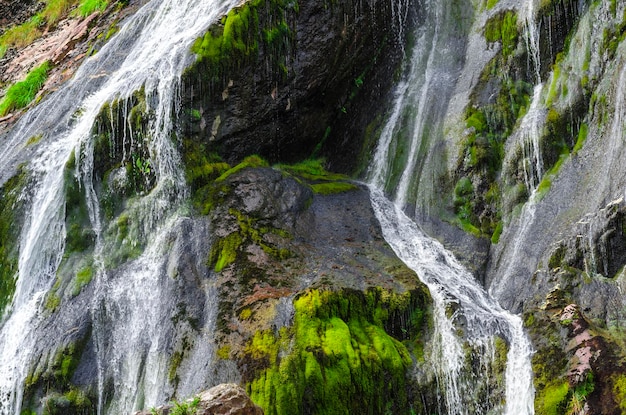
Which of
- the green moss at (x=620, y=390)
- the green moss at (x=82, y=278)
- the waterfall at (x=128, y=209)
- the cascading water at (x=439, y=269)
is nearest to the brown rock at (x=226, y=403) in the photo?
the waterfall at (x=128, y=209)

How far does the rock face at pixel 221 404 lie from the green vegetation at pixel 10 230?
23.1 ft

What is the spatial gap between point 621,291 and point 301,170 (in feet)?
25.3

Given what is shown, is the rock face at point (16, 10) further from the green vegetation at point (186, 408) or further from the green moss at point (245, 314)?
the green vegetation at point (186, 408)

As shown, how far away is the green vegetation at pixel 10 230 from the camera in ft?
41.2

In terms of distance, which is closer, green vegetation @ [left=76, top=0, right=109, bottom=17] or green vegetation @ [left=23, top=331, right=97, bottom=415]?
green vegetation @ [left=23, top=331, right=97, bottom=415]

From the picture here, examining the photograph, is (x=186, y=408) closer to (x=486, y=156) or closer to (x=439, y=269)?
(x=439, y=269)

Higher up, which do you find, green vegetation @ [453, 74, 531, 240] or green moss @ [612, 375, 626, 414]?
green vegetation @ [453, 74, 531, 240]

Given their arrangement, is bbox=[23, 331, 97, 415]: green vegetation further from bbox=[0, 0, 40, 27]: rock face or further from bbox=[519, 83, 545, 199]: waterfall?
bbox=[0, 0, 40, 27]: rock face

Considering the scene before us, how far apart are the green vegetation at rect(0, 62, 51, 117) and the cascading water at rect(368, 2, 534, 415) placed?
29.3 feet

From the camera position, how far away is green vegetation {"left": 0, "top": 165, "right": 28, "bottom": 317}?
41.2ft

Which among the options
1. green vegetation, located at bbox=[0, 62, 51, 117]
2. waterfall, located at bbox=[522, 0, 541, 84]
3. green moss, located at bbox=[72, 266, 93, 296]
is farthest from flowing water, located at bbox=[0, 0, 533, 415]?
waterfall, located at bbox=[522, 0, 541, 84]

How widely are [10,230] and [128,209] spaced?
2.31 metres

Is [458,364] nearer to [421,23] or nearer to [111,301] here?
[111,301]

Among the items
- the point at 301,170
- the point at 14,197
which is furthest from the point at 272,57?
the point at 14,197
